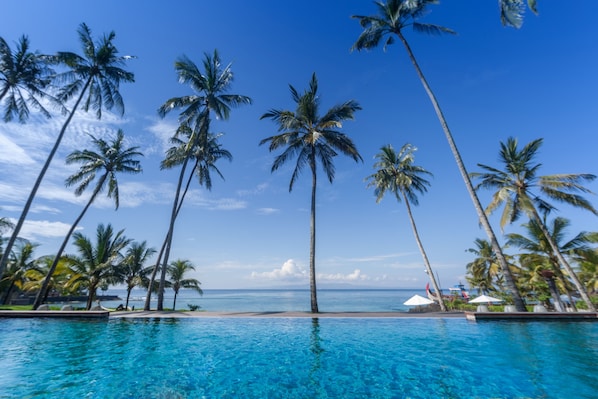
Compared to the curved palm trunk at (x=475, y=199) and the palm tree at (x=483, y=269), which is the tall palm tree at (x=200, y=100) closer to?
the curved palm trunk at (x=475, y=199)

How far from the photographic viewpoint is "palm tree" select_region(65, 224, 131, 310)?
69.4 ft

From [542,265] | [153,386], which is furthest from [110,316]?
[542,265]

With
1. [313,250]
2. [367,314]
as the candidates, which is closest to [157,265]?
[313,250]

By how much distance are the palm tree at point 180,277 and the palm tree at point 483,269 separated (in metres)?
33.5

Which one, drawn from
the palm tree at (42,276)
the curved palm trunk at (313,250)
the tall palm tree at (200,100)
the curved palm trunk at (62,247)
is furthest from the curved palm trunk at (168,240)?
the palm tree at (42,276)

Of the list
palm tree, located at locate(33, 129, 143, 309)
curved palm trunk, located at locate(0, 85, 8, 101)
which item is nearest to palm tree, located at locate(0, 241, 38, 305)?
palm tree, located at locate(33, 129, 143, 309)

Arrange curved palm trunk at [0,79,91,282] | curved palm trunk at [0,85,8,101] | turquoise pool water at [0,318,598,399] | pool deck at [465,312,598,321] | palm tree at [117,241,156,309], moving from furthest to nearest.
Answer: palm tree at [117,241,156,309]
curved palm trunk at [0,85,8,101]
curved palm trunk at [0,79,91,282]
pool deck at [465,312,598,321]
turquoise pool water at [0,318,598,399]

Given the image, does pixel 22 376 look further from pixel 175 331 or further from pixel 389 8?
pixel 389 8

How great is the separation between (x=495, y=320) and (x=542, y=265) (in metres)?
13.6

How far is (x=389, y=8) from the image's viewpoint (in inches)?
680

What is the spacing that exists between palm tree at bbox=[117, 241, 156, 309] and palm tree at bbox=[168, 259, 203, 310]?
3.79 meters

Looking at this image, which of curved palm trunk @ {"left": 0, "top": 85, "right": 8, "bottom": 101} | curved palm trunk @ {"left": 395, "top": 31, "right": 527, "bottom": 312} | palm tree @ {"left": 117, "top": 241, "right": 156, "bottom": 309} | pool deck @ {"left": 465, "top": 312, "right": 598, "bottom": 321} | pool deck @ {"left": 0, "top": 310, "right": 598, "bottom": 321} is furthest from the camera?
palm tree @ {"left": 117, "top": 241, "right": 156, "bottom": 309}

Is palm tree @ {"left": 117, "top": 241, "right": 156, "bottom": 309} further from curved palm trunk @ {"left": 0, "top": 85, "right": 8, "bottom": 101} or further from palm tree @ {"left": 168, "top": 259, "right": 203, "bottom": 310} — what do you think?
curved palm trunk @ {"left": 0, "top": 85, "right": 8, "bottom": 101}

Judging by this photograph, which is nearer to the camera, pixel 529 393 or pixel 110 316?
pixel 529 393
